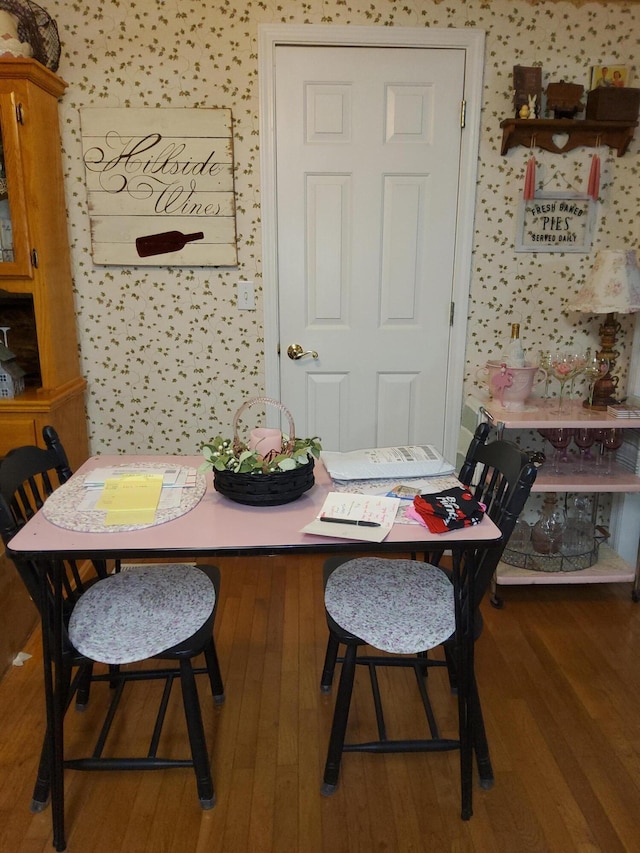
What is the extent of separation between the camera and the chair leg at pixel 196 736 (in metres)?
1.60

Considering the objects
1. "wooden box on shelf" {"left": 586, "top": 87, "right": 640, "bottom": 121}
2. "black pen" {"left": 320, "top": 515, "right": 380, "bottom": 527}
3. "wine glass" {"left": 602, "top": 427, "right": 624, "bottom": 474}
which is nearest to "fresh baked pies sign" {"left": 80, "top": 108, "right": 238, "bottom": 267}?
"wooden box on shelf" {"left": 586, "top": 87, "right": 640, "bottom": 121}

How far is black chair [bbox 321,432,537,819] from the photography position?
1562mm

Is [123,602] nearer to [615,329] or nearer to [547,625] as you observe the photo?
[547,625]

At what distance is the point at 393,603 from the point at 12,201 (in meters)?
2.02

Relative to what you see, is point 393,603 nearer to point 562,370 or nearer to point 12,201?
point 562,370

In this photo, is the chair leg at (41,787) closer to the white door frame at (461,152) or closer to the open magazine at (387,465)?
the open magazine at (387,465)

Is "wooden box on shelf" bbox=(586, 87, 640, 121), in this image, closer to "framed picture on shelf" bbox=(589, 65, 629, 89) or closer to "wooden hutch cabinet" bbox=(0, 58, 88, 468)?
"framed picture on shelf" bbox=(589, 65, 629, 89)

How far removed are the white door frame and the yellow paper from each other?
125 centimetres

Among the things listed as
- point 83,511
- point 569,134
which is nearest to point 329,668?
point 83,511

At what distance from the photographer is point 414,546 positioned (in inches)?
57.2

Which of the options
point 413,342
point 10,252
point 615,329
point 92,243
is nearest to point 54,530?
point 10,252

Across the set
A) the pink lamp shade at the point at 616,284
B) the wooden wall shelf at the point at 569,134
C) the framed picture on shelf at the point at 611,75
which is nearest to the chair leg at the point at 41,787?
the pink lamp shade at the point at 616,284

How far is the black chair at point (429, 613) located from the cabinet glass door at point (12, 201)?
167 centimetres

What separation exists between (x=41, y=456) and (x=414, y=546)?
1.06 m
